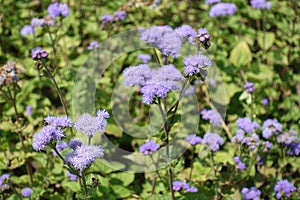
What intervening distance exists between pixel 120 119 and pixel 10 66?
110 centimetres

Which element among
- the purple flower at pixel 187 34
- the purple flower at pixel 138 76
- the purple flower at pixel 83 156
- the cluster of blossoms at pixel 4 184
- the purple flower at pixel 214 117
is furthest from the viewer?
the purple flower at pixel 214 117

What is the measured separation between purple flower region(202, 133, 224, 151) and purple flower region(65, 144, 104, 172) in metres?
1.29

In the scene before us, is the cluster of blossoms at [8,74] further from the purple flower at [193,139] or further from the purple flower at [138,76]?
the purple flower at [193,139]

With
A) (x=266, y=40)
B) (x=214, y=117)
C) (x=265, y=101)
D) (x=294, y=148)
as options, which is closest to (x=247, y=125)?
(x=214, y=117)

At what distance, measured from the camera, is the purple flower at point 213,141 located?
11.5 feet

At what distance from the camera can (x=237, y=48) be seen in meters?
4.89

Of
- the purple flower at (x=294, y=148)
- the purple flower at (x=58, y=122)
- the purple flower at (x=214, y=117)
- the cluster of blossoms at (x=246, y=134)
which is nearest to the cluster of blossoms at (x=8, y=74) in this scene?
the purple flower at (x=58, y=122)

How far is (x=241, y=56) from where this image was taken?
4852 mm

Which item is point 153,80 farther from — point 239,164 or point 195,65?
point 239,164

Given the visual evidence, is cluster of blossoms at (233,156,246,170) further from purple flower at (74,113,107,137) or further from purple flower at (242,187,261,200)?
purple flower at (74,113,107,137)

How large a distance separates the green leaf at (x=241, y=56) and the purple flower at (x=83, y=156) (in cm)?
273

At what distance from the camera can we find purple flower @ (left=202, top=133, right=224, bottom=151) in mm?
3500

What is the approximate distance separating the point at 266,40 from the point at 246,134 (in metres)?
1.75

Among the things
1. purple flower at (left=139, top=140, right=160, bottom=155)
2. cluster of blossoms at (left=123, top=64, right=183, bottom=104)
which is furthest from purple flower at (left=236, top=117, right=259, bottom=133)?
cluster of blossoms at (left=123, top=64, right=183, bottom=104)
